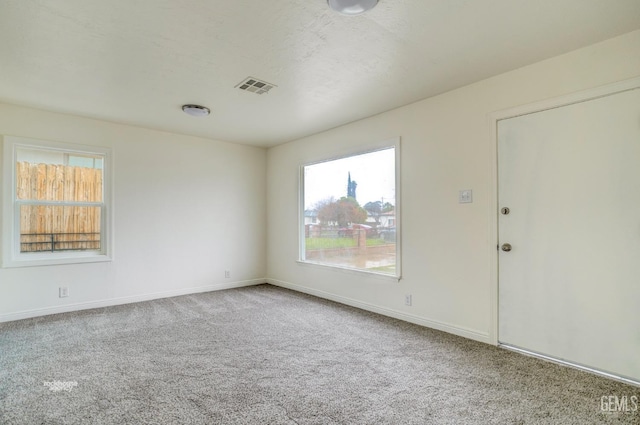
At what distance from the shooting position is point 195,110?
3717 millimetres

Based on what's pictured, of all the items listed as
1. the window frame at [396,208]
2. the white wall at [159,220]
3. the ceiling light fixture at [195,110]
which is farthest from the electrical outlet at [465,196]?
the white wall at [159,220]

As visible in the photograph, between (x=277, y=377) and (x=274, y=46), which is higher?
(x=274, y=46)

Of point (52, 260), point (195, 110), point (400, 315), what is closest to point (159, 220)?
point (52, 260)

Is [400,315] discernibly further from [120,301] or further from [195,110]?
[120,301]

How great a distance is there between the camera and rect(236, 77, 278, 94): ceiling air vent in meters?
3.04

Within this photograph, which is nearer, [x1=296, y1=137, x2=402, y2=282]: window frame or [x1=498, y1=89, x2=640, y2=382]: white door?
[x1=498, y1=89, x2=640, y2=382]: white door

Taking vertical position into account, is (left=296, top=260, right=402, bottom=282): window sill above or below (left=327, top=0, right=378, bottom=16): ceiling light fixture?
below

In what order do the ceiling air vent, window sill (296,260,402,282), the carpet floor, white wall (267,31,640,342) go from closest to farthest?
the carpet floor → white wall (267,31,640,342) → the ceiling air vent → window sill (296,260,402,282)

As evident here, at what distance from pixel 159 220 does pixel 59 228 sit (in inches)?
45.6

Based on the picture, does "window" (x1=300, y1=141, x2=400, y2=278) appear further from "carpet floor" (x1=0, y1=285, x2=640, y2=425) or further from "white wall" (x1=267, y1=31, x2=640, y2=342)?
"carpet floor" (x1=0, y1=285, x2=640, y2=425)

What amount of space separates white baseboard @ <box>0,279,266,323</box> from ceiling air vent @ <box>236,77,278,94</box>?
129 inches

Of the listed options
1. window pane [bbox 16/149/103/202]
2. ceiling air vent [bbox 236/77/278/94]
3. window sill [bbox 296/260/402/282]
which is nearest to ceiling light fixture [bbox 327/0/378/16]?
ceiling air vent [bbox 236/77/278/94]

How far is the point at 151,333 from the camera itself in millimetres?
3248

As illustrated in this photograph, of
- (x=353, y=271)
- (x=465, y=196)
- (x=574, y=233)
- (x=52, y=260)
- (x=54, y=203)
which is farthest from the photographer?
(x=353, y=271)
